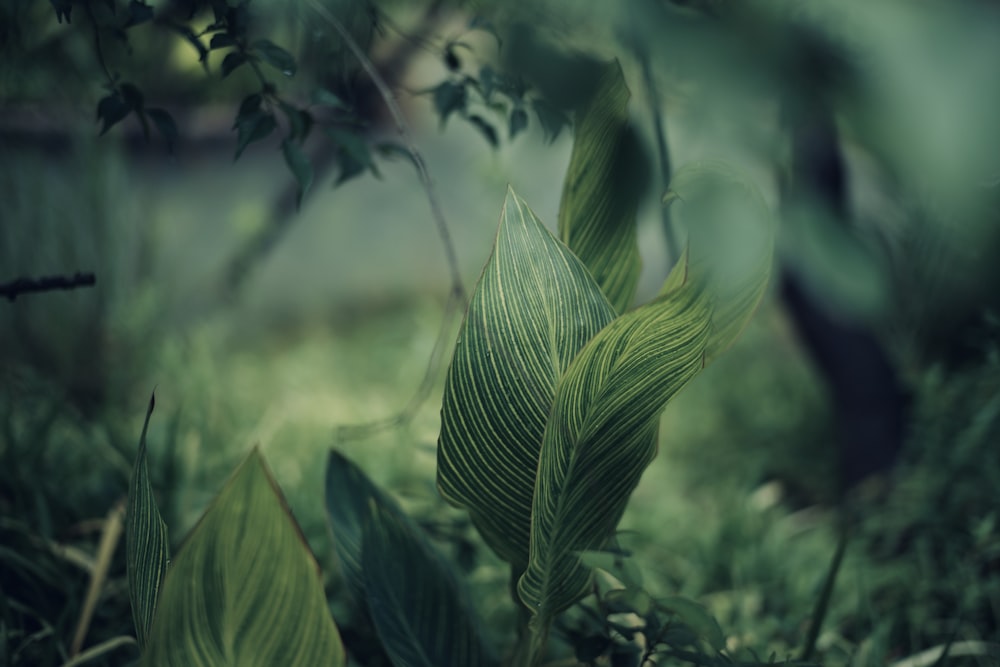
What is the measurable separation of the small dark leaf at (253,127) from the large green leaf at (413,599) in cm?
38

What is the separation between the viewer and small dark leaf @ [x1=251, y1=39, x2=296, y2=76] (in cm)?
68

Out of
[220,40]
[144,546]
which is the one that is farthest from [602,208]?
[144,546]

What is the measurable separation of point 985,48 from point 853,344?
1714 millimetres

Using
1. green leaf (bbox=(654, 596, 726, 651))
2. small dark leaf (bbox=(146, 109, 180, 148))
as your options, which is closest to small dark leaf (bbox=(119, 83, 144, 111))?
small dark leaf (bbox=(146, 109, 180, 148))

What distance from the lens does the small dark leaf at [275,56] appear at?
26.7 inches

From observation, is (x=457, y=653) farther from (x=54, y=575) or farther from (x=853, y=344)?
(x=853, y=344)

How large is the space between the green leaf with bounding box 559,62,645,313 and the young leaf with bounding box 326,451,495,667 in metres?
0.33

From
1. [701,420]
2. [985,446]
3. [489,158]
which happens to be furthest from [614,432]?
[489,158]

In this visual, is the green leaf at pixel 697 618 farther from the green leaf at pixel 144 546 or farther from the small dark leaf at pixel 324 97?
the small dark leaf at pixel 324 97

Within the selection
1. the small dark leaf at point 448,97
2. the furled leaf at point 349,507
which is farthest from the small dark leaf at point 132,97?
the furled leaf at point 349,507

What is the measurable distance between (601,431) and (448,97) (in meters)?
0.42

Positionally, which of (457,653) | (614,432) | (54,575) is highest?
(614,432)

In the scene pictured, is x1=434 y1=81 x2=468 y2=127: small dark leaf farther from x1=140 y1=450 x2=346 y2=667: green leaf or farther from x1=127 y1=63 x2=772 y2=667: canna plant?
x1=140 y1=450 x2=346 y2=667: green leaf

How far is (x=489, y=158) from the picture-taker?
2.64 metres
